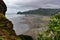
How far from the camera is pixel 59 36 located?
16.7 meters

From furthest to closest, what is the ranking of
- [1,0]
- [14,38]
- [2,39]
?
[1,0], [14,38], [2,39]

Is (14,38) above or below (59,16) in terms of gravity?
below

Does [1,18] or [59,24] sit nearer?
[59,24]

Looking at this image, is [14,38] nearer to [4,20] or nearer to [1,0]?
[4,20]

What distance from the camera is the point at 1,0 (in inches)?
864

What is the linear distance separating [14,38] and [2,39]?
142 cm

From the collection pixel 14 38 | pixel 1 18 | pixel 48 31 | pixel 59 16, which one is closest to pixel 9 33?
pixel 14 38

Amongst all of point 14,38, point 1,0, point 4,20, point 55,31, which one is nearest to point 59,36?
point 55,31

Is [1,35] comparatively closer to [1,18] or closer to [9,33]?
[9,33]

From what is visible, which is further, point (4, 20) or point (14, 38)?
point (4, 20)

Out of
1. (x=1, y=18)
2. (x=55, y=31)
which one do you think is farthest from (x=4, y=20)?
(x=55, y=31)

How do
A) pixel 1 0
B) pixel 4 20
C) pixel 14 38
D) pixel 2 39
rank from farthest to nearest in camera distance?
pixel 1 0 < pixel 4 20 < pixel 14 38 < pixel 2 39

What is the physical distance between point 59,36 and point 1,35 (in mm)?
4084

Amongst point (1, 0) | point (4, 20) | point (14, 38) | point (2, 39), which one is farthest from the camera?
point (1, 0)
